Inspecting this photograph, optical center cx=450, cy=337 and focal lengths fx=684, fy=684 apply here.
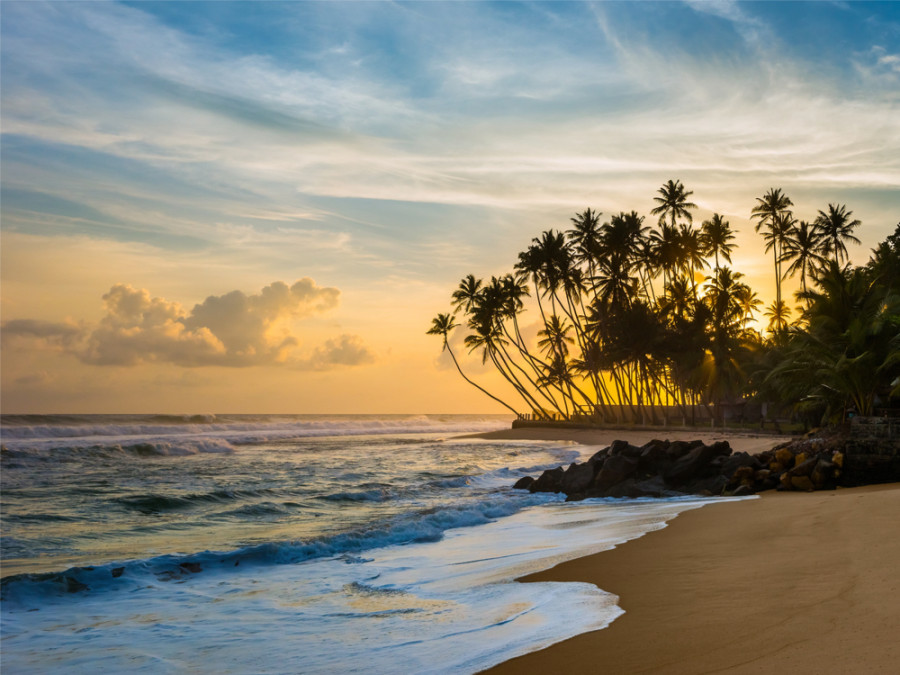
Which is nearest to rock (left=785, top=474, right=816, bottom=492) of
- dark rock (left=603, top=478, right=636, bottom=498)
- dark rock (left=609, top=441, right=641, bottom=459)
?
dark rock (left=603, top=478, right=636, bottom=498)

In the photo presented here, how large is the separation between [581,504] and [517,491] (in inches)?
114

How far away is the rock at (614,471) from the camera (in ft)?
54.1

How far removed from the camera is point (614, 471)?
1667cm

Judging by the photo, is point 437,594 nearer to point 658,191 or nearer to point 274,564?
point 274,564

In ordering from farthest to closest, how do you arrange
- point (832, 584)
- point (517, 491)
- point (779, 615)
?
point (517, 491) → point (832, 584) → point (779, 615)

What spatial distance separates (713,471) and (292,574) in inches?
449

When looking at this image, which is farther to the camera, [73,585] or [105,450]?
[105,450]

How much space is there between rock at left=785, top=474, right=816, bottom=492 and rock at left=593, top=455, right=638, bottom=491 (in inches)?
160

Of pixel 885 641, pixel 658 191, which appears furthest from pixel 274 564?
pixel 658 191

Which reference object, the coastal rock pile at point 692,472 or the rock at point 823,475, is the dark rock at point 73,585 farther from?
the rock at point 823,475

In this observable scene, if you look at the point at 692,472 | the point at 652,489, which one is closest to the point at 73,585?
the point at 652,489

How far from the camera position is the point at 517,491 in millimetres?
17188

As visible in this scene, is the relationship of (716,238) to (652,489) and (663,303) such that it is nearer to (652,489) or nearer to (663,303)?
Result: (663,303)

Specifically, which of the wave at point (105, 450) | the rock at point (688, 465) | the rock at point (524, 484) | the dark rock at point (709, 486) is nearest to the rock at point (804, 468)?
the dark rock at point (709, 486)
